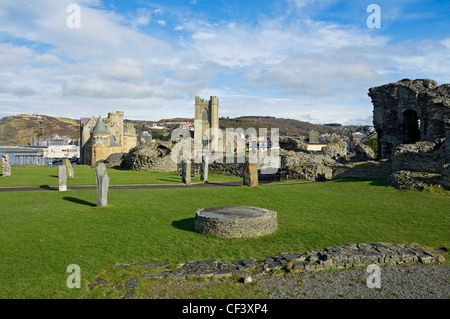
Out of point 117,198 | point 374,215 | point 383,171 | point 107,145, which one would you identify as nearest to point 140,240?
point 117,198

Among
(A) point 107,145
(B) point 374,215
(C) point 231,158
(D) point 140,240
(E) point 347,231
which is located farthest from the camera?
(A) point 107,145

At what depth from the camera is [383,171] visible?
2328cm

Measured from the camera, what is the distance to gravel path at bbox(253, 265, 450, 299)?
261 inches

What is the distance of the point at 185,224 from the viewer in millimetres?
12008

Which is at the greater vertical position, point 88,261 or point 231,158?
point 231,158

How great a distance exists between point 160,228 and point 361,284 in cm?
649

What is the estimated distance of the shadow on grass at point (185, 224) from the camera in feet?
37.8

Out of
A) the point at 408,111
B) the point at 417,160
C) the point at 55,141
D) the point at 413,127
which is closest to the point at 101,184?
the point at 417,160

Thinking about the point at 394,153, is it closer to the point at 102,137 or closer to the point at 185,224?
the point at 185,224

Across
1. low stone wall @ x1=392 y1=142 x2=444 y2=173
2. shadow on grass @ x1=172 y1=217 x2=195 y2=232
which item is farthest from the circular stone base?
low stone wall @ x1=392 y1=142 x2=444 y2=173
